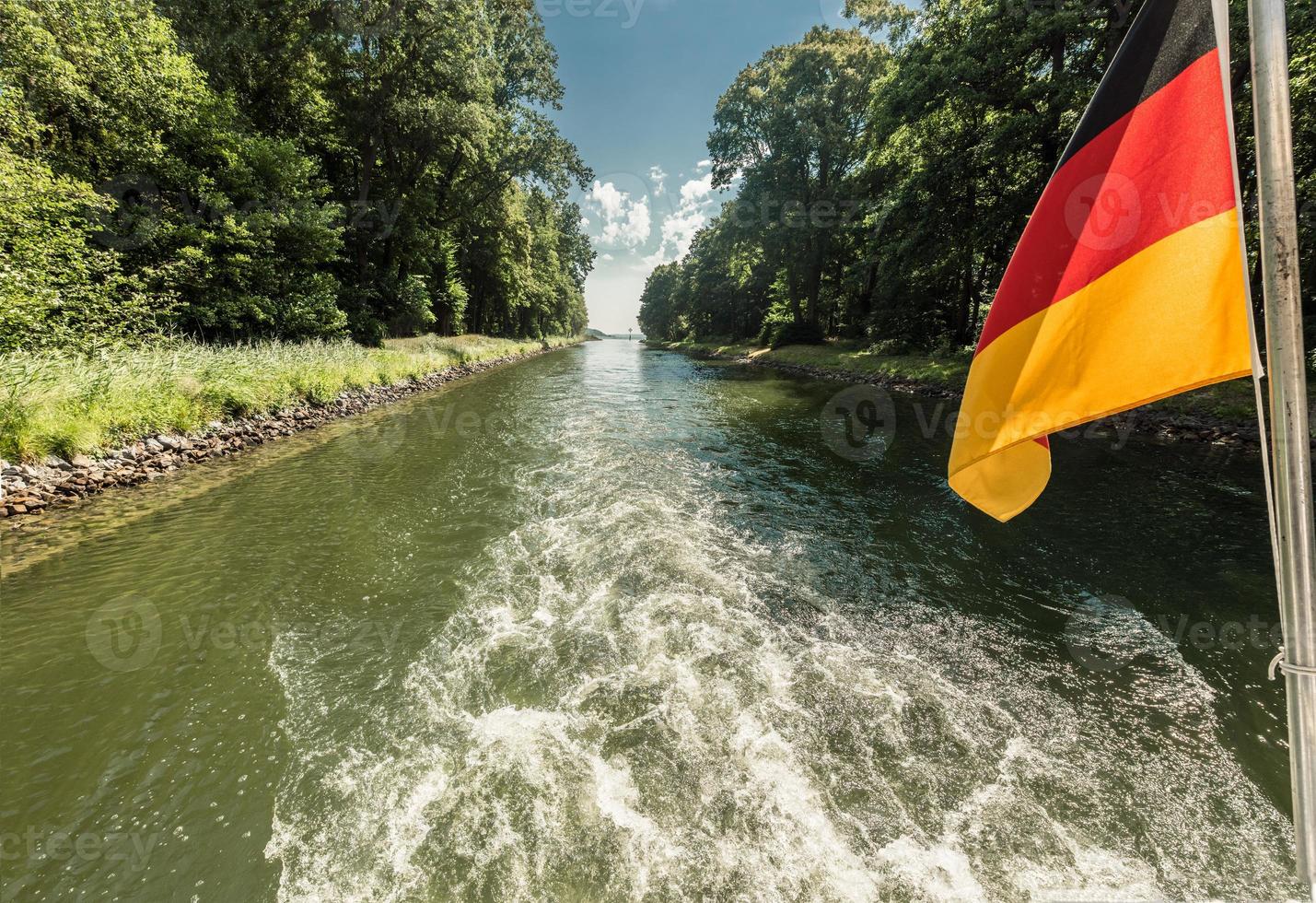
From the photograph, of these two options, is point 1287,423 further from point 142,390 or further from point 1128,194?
point 142,390

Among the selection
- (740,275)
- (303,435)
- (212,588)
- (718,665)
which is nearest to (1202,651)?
(718,665)

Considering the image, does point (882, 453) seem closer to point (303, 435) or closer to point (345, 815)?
point (345, 815)

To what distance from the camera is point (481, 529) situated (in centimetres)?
718

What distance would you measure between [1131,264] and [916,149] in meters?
26.9

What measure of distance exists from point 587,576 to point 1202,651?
246 inches

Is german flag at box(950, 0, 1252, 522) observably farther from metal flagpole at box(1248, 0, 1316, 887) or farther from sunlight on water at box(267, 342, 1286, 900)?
sunlight on water at box(267, 342, 1286, 900)

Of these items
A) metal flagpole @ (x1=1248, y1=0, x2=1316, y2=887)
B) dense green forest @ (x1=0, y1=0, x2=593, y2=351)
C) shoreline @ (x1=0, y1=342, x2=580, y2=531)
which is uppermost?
dense green forest @ (x1=0, y1=0, x2=593, y2=351)

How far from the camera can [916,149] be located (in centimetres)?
2245

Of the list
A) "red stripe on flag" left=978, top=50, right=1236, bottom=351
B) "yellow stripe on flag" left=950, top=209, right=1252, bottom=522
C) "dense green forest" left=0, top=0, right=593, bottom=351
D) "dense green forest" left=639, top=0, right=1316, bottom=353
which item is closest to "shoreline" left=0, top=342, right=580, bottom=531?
"dense green forest" left=0, top=0, right=593, bottom=351

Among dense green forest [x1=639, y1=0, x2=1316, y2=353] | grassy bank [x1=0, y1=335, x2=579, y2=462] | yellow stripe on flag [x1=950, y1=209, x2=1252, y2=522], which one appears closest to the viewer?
yellow stripe on flag [x1=950, y1=209, x2=1252, y2=522]

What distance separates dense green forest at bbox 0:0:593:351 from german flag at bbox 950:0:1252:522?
16430 mm

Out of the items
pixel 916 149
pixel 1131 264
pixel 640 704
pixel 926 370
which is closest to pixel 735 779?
pixel 640 704

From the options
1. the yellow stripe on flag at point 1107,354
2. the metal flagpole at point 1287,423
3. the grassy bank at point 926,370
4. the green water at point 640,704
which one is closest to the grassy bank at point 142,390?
the green water at point 640,704

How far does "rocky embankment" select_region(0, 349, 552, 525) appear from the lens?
6.87 m
